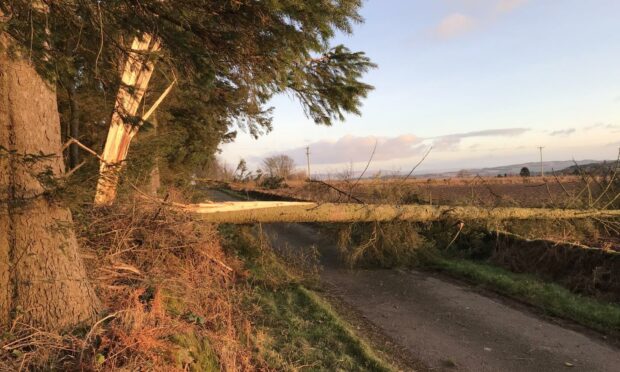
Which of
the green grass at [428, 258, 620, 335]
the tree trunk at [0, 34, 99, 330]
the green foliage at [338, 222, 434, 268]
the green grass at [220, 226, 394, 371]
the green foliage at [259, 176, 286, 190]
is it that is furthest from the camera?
the green foliage at [259, 176, 286, 190]

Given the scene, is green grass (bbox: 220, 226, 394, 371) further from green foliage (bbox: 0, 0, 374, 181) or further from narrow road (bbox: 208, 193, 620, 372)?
green foliage (bbox: 0, 0, 374, 181)

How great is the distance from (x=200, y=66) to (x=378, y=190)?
21.8ft

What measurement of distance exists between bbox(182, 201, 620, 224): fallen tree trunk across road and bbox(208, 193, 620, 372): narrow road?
5.14ft

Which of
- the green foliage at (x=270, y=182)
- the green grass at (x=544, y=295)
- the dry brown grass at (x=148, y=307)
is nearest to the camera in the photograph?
the dry brown grass at (x=148, y=307)

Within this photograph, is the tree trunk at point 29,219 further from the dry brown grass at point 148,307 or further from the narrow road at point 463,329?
the narrow road at point 463,329

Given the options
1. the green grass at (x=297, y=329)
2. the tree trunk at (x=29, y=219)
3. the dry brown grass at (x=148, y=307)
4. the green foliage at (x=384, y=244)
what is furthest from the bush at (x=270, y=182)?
the tree trunk at (x=29, y=219)

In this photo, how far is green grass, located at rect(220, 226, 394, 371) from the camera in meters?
4.91

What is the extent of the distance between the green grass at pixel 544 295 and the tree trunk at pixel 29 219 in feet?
23.5

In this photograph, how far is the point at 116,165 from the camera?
372 centimetres

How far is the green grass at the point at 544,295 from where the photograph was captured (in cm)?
679

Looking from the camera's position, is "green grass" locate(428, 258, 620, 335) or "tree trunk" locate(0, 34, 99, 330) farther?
"green grass" locate(428, 258, 620, 335)

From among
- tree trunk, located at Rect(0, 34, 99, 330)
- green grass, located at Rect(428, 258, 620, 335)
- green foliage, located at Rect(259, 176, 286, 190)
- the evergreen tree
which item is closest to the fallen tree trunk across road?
green grass, located at Rect(428, 258, 620, 335)

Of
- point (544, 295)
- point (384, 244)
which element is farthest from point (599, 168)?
point (384, 244)

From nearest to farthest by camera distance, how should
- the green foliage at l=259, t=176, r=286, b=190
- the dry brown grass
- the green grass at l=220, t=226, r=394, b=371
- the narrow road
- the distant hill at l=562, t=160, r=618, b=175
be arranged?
the dry brown grass → the green grass at l=220, t=226, r=394, b=371 → the narrow road → the distant hill at l=562, t=160, r=618, b=175 → the green foliage at l=259, t=176, r=286, b=190
